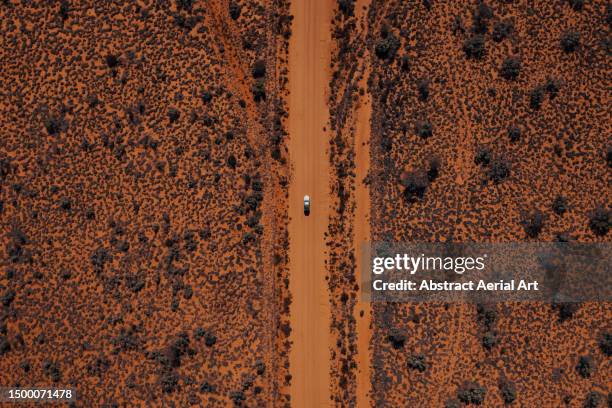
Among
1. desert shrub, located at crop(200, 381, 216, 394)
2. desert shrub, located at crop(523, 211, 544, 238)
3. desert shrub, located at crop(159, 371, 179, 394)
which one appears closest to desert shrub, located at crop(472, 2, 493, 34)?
desert shrub, located at crop(523, 211, 544, 238)

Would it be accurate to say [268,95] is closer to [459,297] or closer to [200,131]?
[200,131]

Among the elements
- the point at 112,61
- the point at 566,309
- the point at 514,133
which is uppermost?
the point at 112,61

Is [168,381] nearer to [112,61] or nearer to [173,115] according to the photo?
[173,115]

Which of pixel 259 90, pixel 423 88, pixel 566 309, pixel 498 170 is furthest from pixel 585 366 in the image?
pixel 259 90

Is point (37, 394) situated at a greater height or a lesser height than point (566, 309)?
lesser

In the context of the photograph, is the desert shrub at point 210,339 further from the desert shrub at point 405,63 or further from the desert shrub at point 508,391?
the desert shrub at point 405,63

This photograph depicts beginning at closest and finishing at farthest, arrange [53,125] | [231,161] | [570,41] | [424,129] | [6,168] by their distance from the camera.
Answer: [570,41] → [424,129] → [231,161] → [53,125] → [6,168]

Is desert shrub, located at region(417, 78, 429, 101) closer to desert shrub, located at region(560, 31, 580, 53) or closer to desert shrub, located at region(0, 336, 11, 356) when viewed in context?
desert shrub, located at region(560, 31, 580, 53)

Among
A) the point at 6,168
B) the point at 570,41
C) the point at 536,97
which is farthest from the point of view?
the point at 6,168
